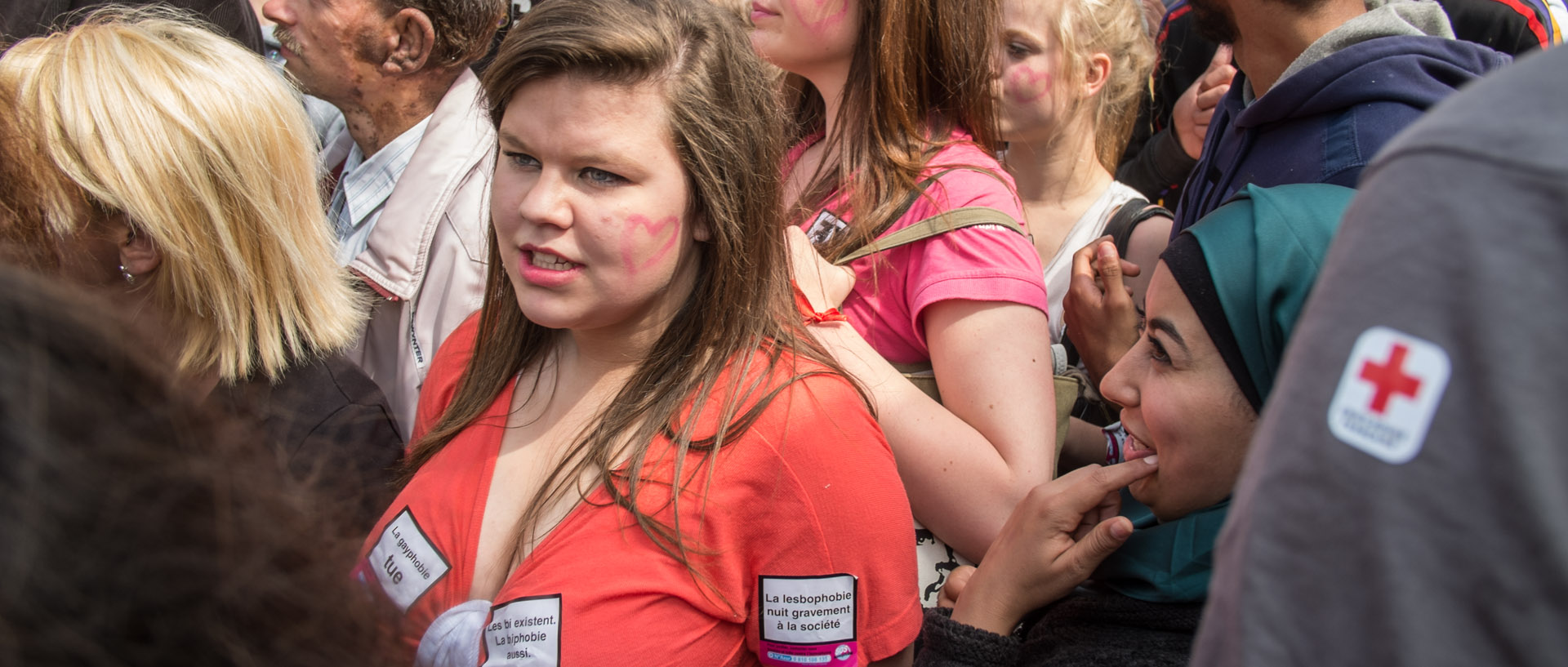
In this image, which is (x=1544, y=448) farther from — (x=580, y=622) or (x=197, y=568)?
(x=580, y=622)

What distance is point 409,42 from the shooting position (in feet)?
8.68

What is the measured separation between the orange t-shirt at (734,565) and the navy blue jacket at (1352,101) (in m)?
0.93

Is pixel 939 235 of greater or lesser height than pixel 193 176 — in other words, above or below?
above

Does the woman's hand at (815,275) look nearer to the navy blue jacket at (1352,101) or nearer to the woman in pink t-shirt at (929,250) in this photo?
the woman in pink t-shirt at (929,250)

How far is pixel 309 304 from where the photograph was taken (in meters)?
2.10

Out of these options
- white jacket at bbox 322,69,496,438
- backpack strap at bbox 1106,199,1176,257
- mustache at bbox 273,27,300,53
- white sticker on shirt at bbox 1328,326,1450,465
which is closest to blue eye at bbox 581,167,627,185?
white jacket at bbox 322,69,496,438

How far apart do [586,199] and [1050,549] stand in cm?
88

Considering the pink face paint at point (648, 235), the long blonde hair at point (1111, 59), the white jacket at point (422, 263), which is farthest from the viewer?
the long blonde hair at point (1111, 59)

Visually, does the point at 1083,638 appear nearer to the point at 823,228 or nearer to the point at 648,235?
the point at 648,235

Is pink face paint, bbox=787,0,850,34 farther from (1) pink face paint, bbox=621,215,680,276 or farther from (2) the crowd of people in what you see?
(1) pink face paint, bbox=621,215,680,276

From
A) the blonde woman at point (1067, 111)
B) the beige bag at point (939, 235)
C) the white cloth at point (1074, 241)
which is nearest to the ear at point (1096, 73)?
the blonde woman at point (1067, 111)

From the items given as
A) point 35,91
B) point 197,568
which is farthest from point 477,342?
point 197,568

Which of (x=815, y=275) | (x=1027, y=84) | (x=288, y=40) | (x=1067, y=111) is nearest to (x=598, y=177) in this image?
(x=815, y=275)

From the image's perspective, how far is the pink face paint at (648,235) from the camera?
60.6 inches
